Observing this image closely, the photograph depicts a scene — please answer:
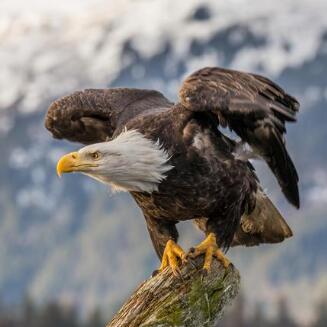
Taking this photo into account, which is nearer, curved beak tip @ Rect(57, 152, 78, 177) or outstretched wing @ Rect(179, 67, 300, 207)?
curved beak tip @ Rect(57, 152, 78, 177)

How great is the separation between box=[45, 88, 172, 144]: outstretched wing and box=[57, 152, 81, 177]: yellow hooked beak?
1.74 meters

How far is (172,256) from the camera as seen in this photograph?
30.5 feet

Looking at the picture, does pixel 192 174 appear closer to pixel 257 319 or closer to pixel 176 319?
pixel 176 319

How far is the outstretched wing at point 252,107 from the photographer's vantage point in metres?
9.33

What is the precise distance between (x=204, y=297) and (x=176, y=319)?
47 centimetres

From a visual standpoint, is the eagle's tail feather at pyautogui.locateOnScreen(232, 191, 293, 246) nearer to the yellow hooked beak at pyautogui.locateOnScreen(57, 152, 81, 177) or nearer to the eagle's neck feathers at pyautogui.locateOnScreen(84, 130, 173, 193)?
the eagle's neck feathers at pyautogui.locateOnScreen(84, 130, 173, 193)

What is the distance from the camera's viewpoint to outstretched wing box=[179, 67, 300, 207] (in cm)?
933

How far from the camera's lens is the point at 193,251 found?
9.14 meters

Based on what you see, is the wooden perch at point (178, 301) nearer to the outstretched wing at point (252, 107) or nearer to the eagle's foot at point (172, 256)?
the eagle's foot at point (172, 256)

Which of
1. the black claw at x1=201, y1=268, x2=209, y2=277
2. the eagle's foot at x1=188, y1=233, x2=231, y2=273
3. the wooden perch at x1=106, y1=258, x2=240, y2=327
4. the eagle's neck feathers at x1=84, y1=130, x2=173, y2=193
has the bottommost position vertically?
the wooden perch at x1=106, y1=258, x2=240, y2=327

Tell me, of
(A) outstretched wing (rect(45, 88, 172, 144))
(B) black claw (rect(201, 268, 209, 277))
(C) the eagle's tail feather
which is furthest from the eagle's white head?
(C) the eagle's tail feather

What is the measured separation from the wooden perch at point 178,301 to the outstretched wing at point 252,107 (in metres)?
1.63

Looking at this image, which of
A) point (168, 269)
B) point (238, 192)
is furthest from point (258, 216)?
point (168, 269)

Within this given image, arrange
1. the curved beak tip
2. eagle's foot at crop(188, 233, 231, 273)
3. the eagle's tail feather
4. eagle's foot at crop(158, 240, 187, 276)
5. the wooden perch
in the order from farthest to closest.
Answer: the eagle's tail feather → the curved beak tip → eagle's foot at crop(158, 240, 187, 276) → eagle's foot at crop(188, 233, 231, 273) → the wooden perch
